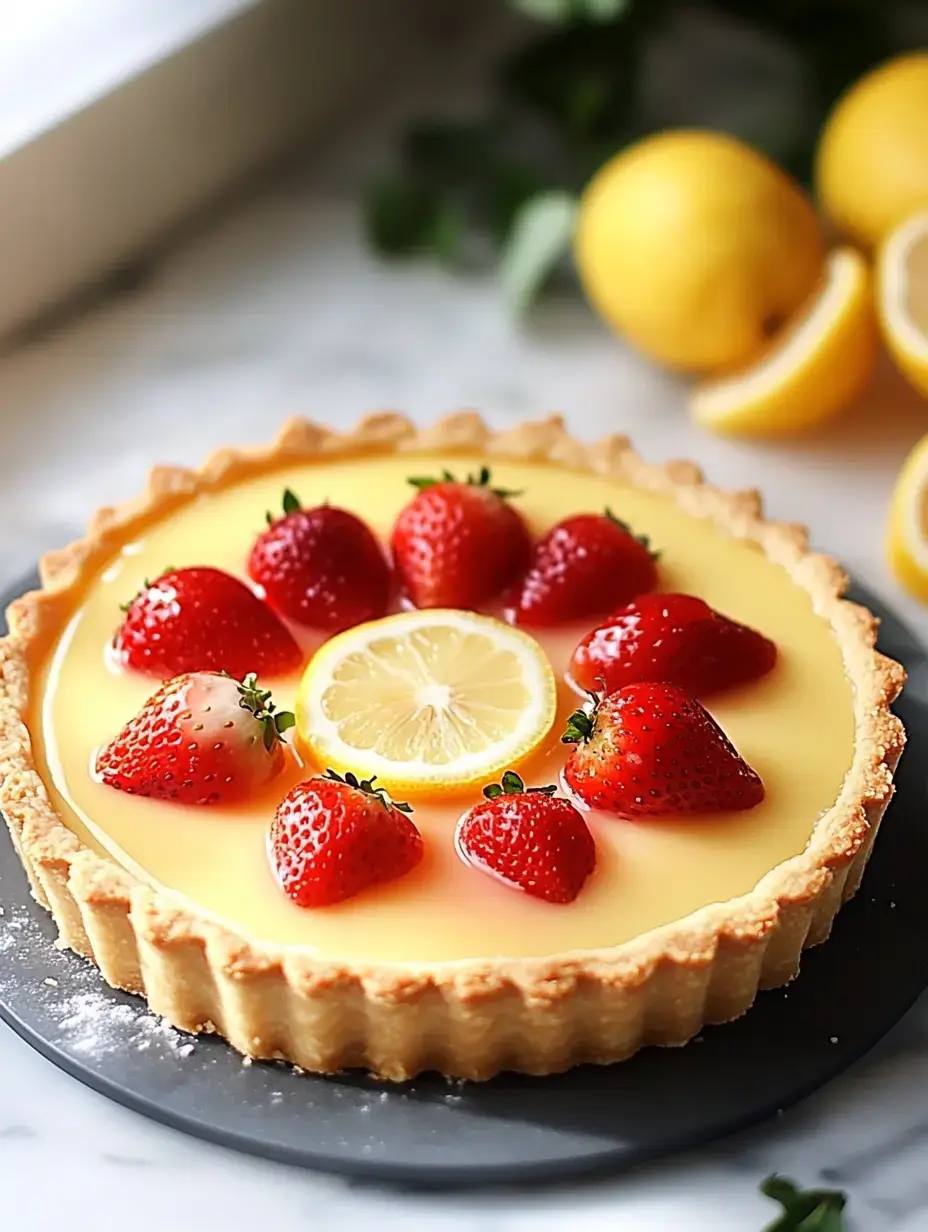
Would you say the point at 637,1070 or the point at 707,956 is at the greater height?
the point at 707,956

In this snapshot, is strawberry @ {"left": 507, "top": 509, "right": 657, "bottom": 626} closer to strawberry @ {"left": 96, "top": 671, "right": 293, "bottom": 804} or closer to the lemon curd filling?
the lemon curd filling

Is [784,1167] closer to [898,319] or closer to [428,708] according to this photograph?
[428,708]

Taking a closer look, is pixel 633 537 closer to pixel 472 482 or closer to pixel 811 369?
pixel 472 482

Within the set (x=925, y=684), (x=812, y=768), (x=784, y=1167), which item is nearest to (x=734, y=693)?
(x=812, y=768)

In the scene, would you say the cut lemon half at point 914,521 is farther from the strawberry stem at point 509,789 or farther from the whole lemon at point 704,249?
the strawberry stem at point 509,789

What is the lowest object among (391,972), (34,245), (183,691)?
(391,972)

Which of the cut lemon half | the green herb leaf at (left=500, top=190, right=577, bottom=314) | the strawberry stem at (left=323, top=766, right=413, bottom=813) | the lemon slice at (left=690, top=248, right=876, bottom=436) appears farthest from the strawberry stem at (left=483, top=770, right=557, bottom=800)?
the green herb leaf at (left=500, top=190, right=577, bottom=314)
